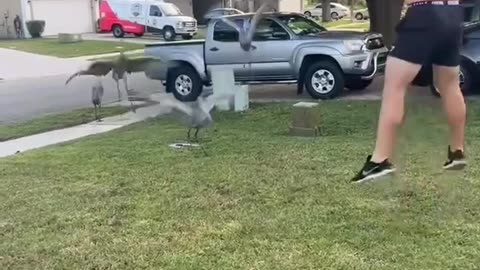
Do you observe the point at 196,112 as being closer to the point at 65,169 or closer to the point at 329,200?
the point at 65,169

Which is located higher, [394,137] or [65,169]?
[394,137]

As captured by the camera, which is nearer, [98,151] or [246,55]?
[98,151]

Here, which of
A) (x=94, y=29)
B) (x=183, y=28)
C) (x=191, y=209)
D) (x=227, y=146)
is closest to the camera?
(x=191, y=209)

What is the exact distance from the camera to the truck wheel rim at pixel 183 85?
52.3 ft

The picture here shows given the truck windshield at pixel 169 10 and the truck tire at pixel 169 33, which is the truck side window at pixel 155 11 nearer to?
the truck windshield at pixel 169 10

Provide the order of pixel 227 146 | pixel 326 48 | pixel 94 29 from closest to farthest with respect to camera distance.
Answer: pixel 227 146, pixel 326 48, pixel 94 29

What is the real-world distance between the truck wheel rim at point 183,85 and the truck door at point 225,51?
54 cm

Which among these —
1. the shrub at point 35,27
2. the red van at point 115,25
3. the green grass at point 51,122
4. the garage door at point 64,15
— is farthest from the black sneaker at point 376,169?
the garage door at point 64,15

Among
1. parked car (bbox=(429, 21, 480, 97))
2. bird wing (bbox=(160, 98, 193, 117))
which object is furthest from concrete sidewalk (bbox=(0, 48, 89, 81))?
parked car (bbox=(429, 21, 480, 97))

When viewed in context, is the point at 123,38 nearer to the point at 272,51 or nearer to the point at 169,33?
the point at 169,33

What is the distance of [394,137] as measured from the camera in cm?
417

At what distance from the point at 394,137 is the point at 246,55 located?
1179cm

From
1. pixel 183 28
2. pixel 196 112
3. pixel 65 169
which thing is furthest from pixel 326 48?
pixel 183 28

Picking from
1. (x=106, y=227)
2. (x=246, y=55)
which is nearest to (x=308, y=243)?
(x=106, y=227)
